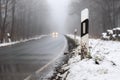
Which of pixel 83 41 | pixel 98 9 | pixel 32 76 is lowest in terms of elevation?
pixel 32 76

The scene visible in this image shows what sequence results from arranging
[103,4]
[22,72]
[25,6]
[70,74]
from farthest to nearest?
[25,6] < [103,4] < [22,72] < [70,74]

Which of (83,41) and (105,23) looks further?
(105,23)

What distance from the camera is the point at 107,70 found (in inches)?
298

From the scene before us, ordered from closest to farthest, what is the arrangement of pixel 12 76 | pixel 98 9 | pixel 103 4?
pixel 12 76, pixel 103 4, pixel 98 9

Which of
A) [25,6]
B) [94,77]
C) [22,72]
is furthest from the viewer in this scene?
[25,6]

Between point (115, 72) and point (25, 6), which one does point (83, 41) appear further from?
point (25, 6)

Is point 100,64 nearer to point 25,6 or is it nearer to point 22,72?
point 22,72

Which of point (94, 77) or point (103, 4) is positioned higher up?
point (103, 4)

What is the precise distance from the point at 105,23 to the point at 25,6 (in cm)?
1492

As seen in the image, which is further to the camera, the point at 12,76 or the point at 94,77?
the point at 12,76

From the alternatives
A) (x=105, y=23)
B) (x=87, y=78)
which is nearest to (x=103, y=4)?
(x=105, y=23)

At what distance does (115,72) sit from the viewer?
24.3 feet

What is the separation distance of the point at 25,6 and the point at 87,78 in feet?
176

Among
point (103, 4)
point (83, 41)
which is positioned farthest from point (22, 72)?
point (103, 4)
